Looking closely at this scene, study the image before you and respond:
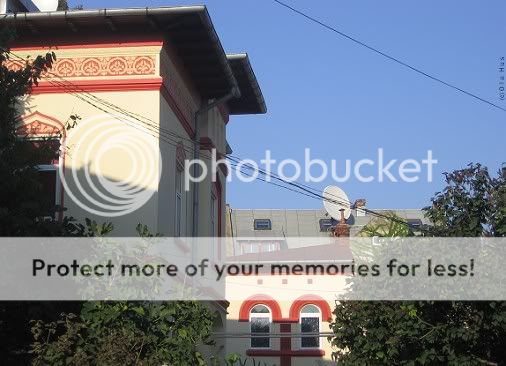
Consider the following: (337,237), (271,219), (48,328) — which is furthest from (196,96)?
(271,219)

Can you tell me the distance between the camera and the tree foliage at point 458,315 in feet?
38.9

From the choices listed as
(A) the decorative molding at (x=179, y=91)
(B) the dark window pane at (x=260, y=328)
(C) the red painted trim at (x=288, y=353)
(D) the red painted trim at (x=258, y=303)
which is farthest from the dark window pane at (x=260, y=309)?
(A) the decorative molding at (x=179, y=91)

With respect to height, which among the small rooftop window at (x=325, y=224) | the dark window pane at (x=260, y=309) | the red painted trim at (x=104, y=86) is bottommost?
the dark window pane at (x=260, y=309)

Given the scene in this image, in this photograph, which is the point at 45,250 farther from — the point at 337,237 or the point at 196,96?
the point at 337,237

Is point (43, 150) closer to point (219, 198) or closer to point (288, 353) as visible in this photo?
point (219, 198)

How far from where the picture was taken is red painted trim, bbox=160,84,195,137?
15406 mm

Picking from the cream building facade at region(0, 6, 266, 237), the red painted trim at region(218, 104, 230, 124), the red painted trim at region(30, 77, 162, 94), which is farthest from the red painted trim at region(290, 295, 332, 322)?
the red painted trim at region(30, 77, 162, 94)

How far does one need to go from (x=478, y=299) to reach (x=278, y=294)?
889 inches

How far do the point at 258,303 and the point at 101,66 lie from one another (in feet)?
66.0

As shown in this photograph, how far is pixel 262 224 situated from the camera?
2100 inches

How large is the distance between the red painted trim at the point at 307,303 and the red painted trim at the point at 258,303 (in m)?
0.52

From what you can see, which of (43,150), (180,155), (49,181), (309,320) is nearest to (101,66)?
(49,181)

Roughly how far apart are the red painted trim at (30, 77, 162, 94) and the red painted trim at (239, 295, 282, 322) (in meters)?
19.9

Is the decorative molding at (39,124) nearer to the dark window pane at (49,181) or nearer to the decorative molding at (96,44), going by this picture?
the dark window pane at (49,181)
